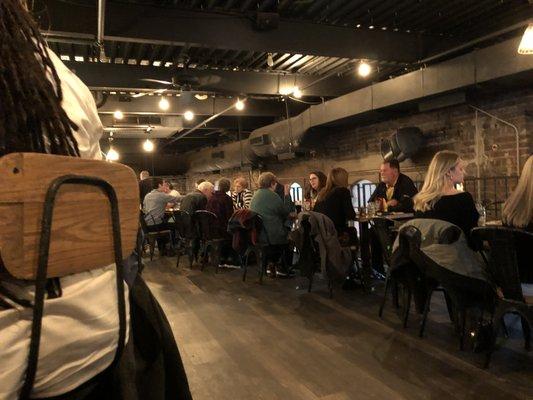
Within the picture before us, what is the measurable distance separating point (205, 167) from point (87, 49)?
7591mm

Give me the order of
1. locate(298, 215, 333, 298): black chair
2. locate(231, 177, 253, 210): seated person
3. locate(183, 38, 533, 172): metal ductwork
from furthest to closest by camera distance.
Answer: locate(231, 177, 253, 210): seated person < locate(298, 215, 333, 298): black chair < locate(183, 38, 533, 172): metal ductwork

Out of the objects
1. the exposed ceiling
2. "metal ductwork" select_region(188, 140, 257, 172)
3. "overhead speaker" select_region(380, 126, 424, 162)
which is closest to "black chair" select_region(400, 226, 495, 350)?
the exposed ceiling

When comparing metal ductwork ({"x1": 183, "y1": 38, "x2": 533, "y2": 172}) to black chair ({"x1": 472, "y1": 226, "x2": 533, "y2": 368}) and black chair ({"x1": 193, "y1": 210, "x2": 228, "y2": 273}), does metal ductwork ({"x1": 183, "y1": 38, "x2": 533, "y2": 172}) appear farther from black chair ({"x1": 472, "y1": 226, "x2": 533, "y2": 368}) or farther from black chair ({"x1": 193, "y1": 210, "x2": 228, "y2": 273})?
black chair ({"x1": 193, "y1": 210, "x2": 228, "y2": 273})

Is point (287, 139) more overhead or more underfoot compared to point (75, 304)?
more overhead

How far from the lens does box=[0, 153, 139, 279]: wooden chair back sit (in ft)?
1.89

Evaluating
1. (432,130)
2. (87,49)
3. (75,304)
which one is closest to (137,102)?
(87,49)

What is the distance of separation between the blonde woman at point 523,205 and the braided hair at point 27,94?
2569 millimetres

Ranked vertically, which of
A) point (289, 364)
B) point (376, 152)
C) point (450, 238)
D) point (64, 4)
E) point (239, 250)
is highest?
point (64, 4)

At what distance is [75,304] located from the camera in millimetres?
624

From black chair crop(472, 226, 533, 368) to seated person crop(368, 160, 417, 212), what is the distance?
215cm

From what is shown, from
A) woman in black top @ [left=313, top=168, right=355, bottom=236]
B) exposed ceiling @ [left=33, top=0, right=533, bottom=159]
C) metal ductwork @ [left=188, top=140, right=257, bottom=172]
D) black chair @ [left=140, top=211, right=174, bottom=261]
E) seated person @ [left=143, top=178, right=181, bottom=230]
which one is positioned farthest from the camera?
metal ductwork @ [left=188, top=140, right=257, bottom=172]

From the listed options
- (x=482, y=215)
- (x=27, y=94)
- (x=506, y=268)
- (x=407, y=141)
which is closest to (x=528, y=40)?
(x=482, y=215)

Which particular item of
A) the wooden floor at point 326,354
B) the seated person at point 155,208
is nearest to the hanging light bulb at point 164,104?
the seated person at point 155,208

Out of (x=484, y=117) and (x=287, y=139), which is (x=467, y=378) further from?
(x=287, y=139)
